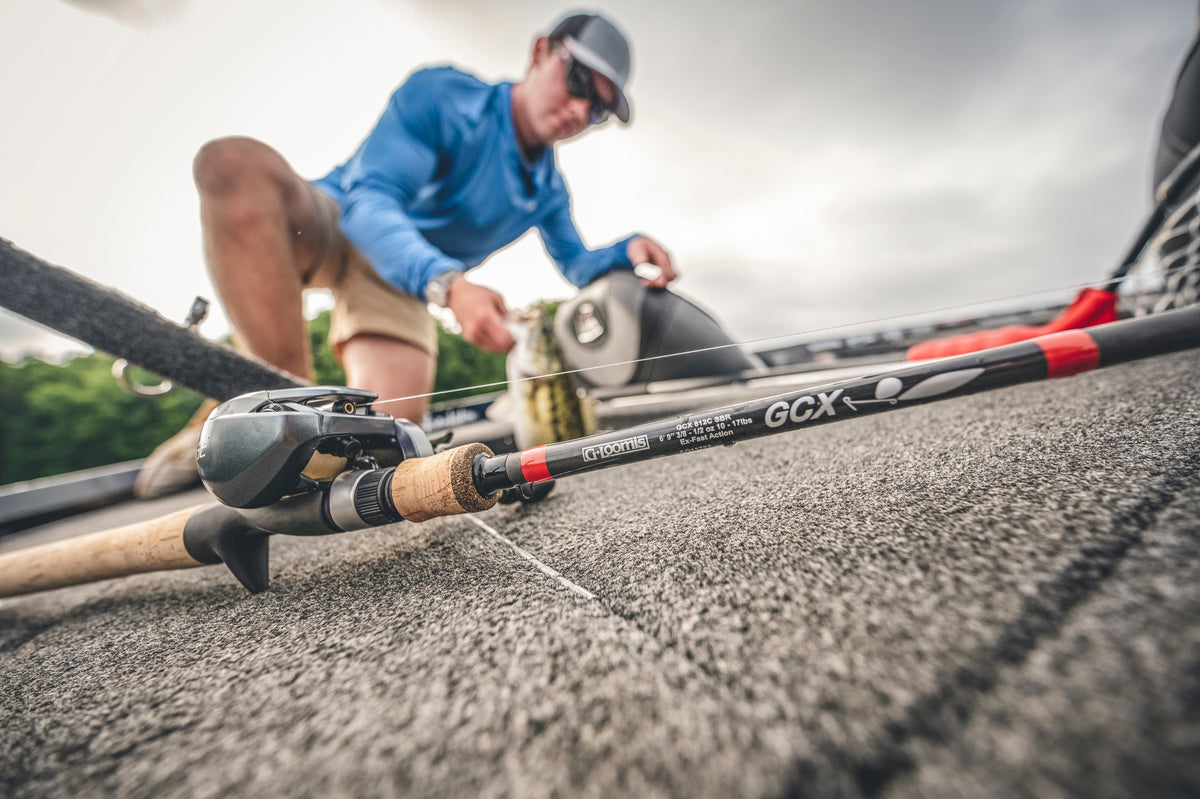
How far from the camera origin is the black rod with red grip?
1.55 ft

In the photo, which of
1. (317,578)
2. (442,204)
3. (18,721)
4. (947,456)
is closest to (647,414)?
(442,204)

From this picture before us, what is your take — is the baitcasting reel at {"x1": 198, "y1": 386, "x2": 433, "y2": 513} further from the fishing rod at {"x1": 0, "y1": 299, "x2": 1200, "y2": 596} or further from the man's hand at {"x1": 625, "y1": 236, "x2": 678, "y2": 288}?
the man's hand at {"x1": 625, "y1": 236, "x2": 678, "y2": 288}

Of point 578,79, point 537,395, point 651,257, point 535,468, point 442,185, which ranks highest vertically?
point 578,79

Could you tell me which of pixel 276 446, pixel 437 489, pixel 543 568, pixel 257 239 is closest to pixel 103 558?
pixel 276 446

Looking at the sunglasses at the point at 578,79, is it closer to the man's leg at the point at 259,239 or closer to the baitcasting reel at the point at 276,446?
the man's leg at the point at 259,239

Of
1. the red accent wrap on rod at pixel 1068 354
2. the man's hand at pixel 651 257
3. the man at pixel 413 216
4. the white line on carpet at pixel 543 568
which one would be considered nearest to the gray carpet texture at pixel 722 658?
the white line on carpet at pixel 543 568

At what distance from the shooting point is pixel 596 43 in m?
1.63

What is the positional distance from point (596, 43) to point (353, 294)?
1307 mm

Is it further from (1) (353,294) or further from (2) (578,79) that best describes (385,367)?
(2) (578,79)

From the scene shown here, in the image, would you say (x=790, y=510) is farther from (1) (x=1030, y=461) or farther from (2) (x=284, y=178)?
(2) (x=284, y=178)

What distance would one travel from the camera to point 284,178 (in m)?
1.17

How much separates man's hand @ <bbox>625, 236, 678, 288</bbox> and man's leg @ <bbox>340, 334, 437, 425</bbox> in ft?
3.04

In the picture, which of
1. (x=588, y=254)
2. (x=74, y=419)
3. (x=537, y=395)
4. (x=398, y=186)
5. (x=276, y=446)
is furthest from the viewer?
(x=74, y=419)

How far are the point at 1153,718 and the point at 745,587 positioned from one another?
208 mm
